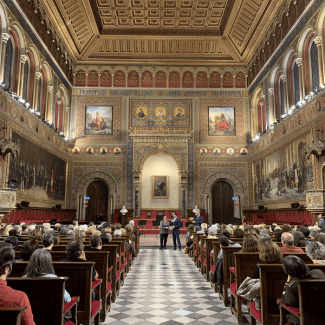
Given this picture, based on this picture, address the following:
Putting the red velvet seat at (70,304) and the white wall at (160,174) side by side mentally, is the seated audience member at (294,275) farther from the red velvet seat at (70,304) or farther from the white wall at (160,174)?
the white wall at (160,174)

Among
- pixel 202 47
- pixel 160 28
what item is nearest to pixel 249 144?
pixel 202 47

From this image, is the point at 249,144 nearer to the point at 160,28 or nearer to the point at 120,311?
the point at 160,28

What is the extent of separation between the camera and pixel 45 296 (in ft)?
10.5

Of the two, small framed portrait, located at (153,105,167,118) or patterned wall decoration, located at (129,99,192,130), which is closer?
patterned wall decoration, located at (129,99,192,130)

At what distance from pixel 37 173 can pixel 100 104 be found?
893 centimetres

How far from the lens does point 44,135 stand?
19.1m

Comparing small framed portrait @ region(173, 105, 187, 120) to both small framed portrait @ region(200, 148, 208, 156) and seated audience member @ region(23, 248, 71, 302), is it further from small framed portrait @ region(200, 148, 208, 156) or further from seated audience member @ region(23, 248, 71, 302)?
seated audience member @ region(23, 248, 71, 302)

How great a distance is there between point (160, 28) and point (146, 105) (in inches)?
220

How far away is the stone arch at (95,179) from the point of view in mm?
23938

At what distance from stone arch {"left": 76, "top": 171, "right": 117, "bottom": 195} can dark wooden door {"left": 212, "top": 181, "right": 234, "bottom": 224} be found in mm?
7463

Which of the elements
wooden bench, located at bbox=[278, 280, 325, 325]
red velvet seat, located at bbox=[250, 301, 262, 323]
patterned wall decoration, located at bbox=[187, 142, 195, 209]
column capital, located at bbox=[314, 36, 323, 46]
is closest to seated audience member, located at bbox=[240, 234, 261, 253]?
red velvet seat, located at bbox=[250, 301, 262, 323]

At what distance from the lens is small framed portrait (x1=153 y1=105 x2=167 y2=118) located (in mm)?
25016

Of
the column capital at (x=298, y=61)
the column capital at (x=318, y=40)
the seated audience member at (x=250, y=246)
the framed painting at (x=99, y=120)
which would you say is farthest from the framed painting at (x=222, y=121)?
the seated audience member at (x=250, y=246)

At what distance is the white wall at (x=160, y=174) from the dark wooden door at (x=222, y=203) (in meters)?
2.85
